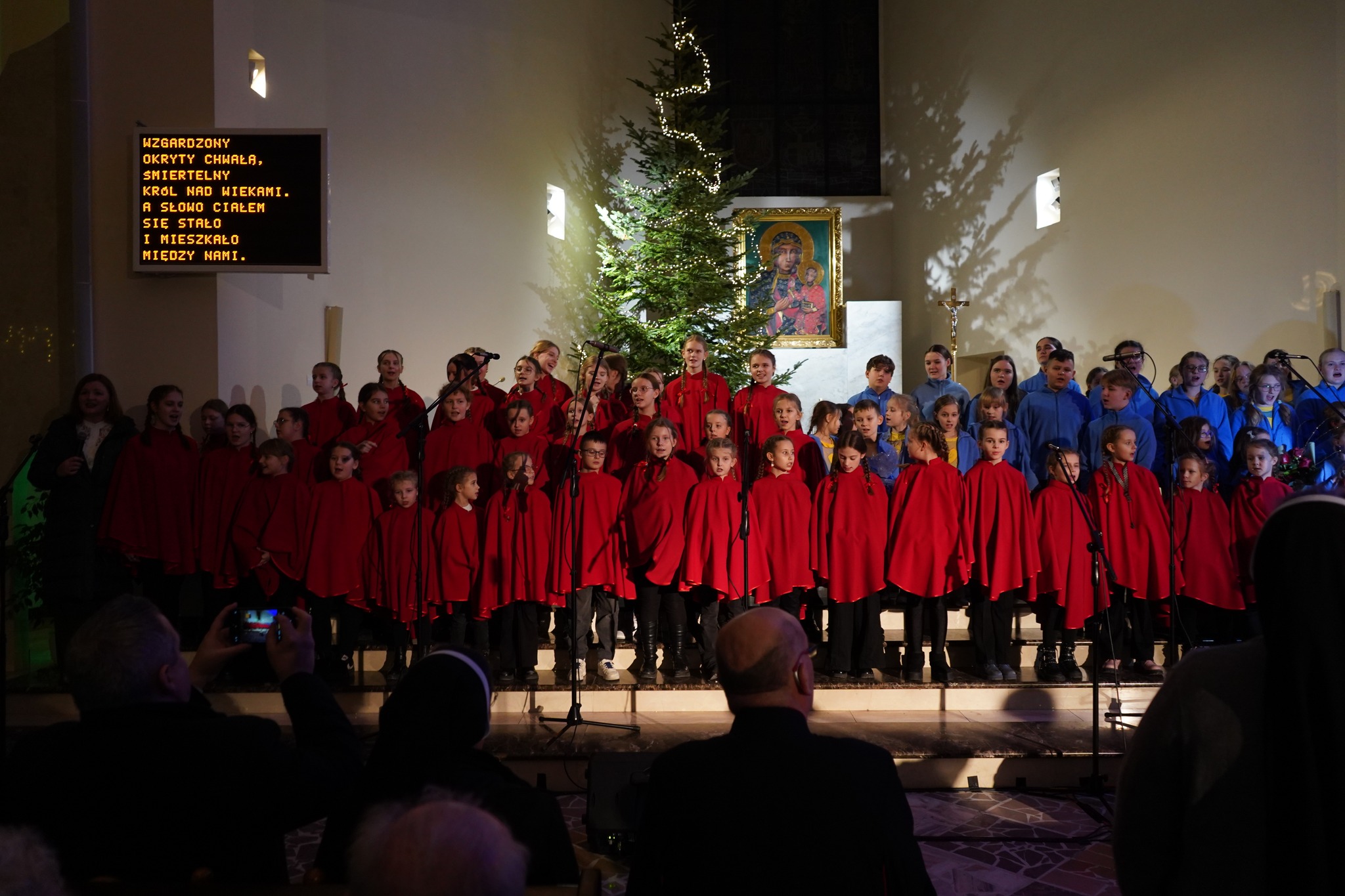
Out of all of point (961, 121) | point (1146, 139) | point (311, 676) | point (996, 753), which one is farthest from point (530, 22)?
point (311, 676)

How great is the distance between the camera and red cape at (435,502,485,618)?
21.3ft

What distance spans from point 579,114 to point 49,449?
7870 mm

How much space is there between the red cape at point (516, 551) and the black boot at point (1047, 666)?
10.5ft

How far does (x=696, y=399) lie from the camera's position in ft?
27.3

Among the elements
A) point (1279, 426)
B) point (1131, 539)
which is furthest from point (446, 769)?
point (1279, 426)

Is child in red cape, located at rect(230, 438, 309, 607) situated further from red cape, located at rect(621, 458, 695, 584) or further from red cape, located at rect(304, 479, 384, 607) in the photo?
red cape, located at rect(621, 458, 695, 584)

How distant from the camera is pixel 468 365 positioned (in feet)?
23.4

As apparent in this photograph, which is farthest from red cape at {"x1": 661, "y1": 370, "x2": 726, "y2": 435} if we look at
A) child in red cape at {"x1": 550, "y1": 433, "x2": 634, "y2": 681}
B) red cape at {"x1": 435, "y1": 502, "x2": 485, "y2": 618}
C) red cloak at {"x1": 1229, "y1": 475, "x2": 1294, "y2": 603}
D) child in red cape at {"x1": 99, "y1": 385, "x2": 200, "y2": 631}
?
red cloak at {"x1": 1229, "y1": 475, "x2": 1294, "y2": 603}

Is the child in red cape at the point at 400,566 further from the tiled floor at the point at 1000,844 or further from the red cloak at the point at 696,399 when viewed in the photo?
the red cloak at the point at 696,399

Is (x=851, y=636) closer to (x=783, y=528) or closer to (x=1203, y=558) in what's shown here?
(x=783, y=528)

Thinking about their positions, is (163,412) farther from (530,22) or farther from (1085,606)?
(530,22)

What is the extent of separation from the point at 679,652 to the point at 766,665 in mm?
4748

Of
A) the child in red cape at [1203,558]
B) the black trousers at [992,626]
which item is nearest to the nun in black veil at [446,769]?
the black trousers at [992,626]

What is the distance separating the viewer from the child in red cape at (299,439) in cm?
691
